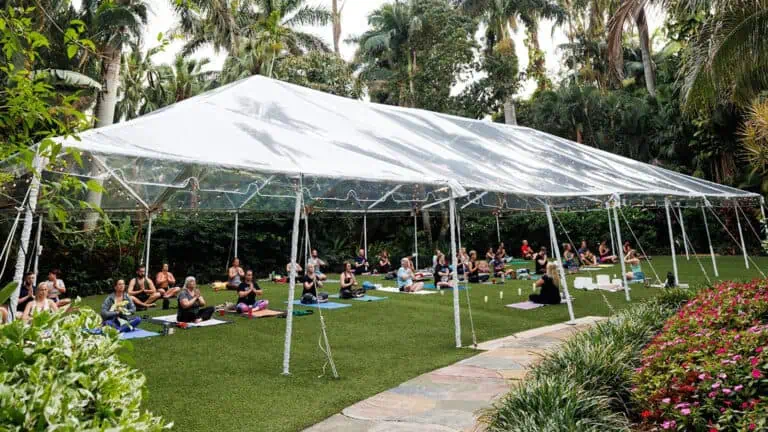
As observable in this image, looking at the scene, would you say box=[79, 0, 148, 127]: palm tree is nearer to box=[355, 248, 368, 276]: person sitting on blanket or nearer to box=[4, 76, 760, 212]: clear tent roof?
box=[4, 76, 760, 212]: clear tent roof

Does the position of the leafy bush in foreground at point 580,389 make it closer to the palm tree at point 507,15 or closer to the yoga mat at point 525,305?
the yoga mat at point 525,305

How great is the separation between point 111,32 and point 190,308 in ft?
28.7

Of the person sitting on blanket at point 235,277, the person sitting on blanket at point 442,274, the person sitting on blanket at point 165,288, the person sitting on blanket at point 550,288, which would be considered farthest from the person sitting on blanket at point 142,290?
the person sitting on blanket at point 550,288

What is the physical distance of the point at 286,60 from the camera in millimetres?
23062

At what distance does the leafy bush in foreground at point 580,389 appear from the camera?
12.0 ft

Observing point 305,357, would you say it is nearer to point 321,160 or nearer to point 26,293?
point 321,160

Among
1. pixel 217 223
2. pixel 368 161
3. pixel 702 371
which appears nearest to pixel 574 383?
pixel 702 371

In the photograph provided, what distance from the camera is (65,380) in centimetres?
147

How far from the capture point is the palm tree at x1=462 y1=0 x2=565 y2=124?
2473 cm

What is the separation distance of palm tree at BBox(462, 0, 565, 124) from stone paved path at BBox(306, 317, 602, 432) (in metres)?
19.4

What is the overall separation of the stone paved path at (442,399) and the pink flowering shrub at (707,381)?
1.23 m

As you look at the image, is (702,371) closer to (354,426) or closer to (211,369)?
(354,426)

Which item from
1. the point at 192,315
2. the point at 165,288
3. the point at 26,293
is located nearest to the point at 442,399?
the point at 192,315

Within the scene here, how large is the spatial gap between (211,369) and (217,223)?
42.8ft
